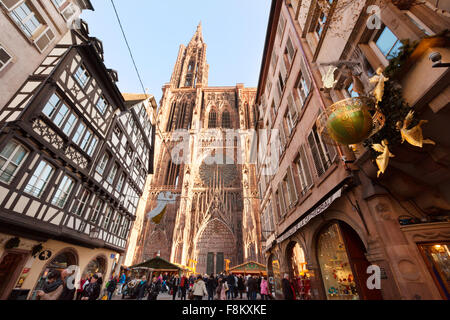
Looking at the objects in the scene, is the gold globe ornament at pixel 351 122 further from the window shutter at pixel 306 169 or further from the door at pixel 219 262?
the door at pixel 219 262

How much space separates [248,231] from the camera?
78.4ft

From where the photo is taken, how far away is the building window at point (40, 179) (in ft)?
23.0

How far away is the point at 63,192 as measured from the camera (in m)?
8.42

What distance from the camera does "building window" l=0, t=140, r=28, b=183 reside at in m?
6.16

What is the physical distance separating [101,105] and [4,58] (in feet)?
12.9

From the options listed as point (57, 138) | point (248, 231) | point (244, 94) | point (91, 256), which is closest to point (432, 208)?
point (57, 138)

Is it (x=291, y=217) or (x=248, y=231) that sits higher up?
(x=248, y=231)

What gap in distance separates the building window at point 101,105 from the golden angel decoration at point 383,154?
1226 centimetres

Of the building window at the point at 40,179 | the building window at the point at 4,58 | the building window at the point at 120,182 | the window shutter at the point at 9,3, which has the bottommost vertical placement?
the building window at the point at 40,179

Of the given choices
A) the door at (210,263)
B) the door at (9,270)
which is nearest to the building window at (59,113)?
the door at (9,270)

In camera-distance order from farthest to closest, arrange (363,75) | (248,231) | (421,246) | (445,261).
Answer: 1. (248,231)
2. (363,75)
3. (421,246)
4. (445,261)
